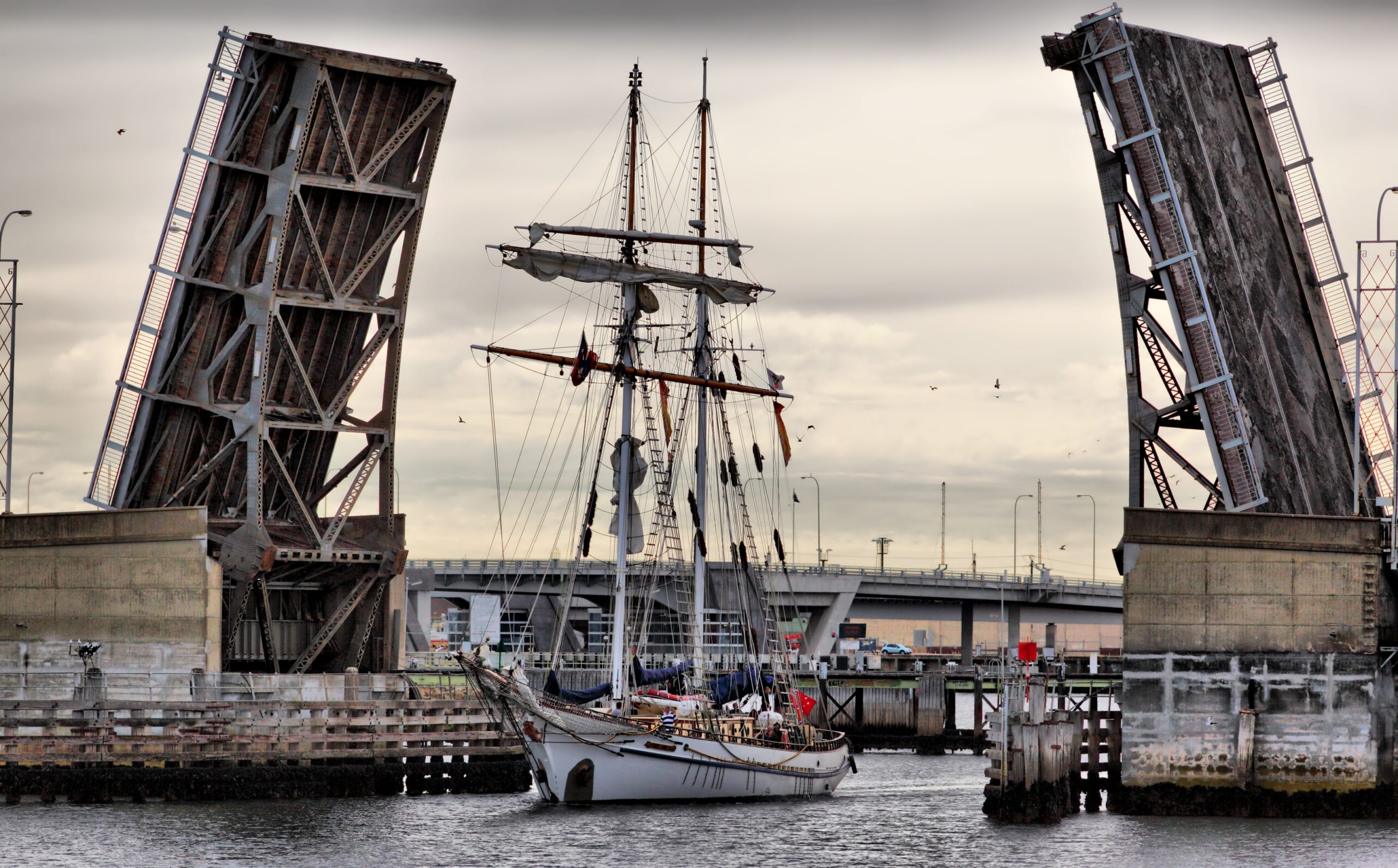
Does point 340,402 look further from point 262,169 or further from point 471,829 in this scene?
point 471,829

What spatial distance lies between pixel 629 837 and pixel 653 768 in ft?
17.4

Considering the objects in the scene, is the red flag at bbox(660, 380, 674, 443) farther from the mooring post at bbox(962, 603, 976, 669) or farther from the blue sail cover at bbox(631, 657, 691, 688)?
the mooring post at bbox(962, 603, 976, 669)

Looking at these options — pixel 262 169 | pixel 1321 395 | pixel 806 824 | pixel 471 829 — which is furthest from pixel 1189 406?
pixel 262 169

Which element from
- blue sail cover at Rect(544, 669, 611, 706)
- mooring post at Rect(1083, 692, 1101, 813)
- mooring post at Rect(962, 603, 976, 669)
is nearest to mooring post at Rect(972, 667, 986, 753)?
mooring post at Rect(962, 603, 976, 669)

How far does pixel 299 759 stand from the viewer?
4397cm

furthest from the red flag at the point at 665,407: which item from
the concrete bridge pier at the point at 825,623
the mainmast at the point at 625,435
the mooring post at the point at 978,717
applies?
the concrete bridge pier at the point at 825,623

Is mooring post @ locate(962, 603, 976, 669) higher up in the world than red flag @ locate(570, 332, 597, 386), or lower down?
lower down

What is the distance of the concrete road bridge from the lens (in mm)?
88562

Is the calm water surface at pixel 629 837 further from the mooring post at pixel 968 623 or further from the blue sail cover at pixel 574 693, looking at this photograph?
the mooring post at pixel 968 623

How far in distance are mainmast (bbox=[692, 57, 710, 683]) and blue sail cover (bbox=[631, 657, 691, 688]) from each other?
2.23 ft

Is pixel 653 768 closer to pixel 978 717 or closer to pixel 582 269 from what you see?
pixel 582 269

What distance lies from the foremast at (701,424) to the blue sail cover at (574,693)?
2.28 metres

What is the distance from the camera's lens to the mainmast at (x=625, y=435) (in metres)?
44.3

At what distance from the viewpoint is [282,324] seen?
4462cm
